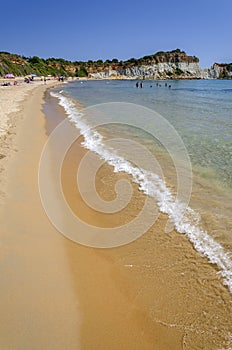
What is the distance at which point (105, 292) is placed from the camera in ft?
10.1

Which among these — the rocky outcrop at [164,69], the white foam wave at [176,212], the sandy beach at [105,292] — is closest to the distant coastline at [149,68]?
the rocky outcrop at [164,69]

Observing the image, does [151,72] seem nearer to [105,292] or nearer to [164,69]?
[164,69]

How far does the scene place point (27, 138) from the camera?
970cm

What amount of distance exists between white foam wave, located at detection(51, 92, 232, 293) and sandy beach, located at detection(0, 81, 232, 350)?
0.14 metres

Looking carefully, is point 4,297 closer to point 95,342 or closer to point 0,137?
point 95,342

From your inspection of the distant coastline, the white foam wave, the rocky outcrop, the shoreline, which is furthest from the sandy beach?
the rocky outcrop

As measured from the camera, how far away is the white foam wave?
140 inches

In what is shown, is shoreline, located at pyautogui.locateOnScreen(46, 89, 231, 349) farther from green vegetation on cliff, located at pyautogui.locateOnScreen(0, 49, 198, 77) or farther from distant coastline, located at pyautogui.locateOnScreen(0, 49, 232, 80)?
distant coastline, located at pyautogui.locateOnScreen(0, 49, 232, 80)

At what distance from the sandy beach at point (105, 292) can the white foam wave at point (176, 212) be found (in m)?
0.14

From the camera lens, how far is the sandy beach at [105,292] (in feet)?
8.32

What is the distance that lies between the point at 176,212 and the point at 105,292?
219cm

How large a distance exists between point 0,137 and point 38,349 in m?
8.20

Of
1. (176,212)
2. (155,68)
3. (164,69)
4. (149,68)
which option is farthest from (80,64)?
(176,212)

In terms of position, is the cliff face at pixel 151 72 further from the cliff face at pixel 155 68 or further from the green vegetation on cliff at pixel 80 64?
the green vegetation on cliff at pixel 80 64
